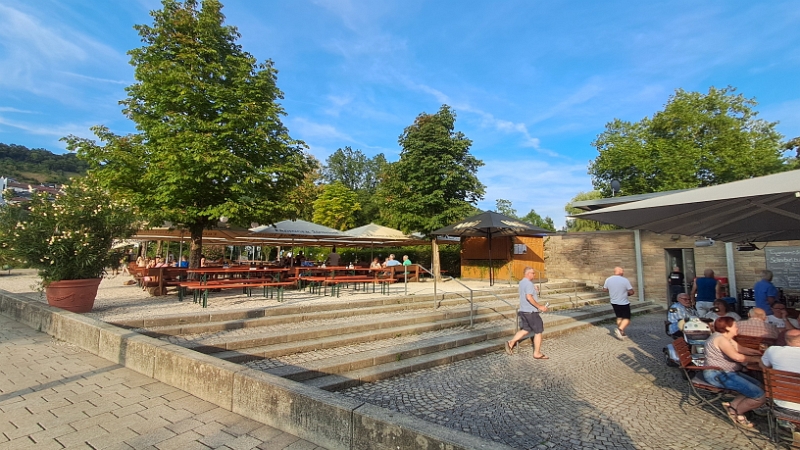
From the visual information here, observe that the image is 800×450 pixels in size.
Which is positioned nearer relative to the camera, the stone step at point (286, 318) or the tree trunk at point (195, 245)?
the stone step at point (286, 318)

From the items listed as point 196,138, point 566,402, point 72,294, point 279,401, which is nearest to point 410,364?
point 566,402

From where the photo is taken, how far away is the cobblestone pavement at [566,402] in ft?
11.3

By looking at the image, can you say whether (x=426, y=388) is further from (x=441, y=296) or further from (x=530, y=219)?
(x=530, y=219)

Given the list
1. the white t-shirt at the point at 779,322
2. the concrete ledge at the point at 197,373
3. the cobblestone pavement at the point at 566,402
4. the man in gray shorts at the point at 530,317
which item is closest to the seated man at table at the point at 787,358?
the cobblestone pavement at the point at 566,402

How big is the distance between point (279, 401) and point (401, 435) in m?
1.21

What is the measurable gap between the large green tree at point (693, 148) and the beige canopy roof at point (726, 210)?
22.2 m

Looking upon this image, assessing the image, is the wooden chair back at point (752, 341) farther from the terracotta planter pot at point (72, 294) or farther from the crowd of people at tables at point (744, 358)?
the terracotta planter pot at point (72, 294)

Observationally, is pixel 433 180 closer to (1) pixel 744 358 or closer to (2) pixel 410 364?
(2) pixel 410 364

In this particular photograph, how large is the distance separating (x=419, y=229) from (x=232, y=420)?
1470cm

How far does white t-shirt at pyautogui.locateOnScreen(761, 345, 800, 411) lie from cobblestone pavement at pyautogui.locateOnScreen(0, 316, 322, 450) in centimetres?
380

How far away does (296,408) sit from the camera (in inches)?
117

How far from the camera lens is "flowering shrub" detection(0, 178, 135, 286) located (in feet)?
22.7

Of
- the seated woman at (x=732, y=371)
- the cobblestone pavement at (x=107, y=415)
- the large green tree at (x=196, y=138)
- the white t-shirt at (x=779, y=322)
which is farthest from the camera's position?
the large green tree at (x=196, y=138)

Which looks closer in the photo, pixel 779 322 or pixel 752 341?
pixel 752 341
